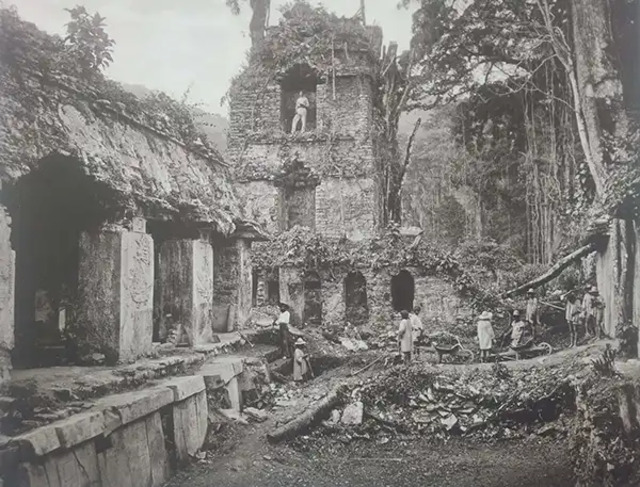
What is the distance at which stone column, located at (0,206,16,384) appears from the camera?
536 cm

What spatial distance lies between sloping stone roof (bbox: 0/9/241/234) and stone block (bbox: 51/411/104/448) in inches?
94.3

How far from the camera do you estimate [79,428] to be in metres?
5.17

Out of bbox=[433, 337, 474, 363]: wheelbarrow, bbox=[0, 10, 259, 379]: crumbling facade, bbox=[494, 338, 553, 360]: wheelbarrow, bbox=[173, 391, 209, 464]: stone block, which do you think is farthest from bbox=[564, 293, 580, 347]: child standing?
bbox=[173, 391, 209, 464]: stone block

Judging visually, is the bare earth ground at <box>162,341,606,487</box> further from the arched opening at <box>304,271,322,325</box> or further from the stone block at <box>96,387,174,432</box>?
the arched opening at <box>304,271,322,325</box>

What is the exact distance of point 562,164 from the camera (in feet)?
61.6

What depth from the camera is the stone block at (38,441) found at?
14.8ft

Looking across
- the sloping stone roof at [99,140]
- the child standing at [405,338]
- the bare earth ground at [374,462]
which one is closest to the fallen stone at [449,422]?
the bare earth ground at [374,462]

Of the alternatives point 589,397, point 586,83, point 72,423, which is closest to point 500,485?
point 589,397

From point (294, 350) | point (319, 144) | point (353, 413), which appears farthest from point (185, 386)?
point (319, 144)

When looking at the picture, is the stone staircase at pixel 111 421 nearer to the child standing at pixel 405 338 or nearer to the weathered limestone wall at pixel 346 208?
the child standing at pixel 405 338

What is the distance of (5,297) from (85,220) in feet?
8.22

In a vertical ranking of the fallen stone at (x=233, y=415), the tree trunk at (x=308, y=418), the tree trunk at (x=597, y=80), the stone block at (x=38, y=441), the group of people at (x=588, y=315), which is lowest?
the tree trunk at (x=308, y=418)

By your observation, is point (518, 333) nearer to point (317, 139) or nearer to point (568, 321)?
point (568, 321)

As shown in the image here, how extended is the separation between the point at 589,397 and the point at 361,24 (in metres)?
18.2
